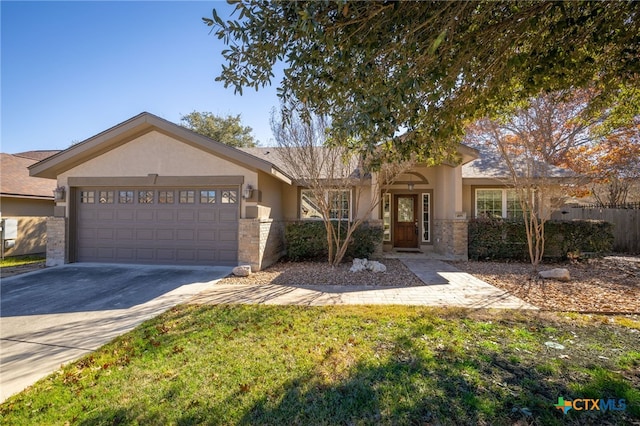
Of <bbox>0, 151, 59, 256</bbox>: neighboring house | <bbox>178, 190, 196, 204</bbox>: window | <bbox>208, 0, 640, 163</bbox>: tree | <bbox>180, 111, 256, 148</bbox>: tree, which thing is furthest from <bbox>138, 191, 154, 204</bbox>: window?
<bbox>180, 111, 256, 148</bbox>: tree

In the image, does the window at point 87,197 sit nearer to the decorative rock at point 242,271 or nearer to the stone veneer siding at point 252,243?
the stone veneer siding at point 252,243

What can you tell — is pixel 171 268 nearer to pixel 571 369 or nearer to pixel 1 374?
pixel 1 374

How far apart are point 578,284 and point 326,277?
6.19 m

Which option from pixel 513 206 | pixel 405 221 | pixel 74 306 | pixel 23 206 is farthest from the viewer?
pixel 405 221

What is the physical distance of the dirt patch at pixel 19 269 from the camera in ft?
26.4

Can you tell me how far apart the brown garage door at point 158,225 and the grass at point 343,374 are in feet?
Result: 15.1

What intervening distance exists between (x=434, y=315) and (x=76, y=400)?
15.7 feet

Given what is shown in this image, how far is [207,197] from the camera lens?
9.12 meters

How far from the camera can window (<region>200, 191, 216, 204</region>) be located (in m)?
9.09

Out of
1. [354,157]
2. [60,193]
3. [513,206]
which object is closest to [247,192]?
[354,157]

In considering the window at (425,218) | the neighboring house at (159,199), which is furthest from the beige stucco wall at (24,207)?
the window at (425,218)

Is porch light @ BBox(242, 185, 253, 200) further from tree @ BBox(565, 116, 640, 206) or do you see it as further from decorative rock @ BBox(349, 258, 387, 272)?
tree @ BBox(565, 116, 640, 206)

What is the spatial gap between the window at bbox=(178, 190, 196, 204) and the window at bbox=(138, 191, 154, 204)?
1.01 m

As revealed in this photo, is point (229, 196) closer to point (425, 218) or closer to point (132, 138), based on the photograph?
point (132, 138)
